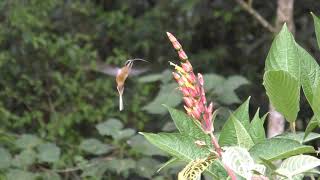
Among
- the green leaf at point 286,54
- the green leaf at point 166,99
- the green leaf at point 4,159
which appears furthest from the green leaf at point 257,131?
the green leaf at point 4,159

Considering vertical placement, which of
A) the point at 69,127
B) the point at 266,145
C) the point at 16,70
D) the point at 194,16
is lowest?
the point at 69,127

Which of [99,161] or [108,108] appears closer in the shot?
[99,161]

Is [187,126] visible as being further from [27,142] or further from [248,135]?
[27,142]

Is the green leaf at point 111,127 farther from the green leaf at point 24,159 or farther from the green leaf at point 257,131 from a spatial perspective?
the green leaf at point 257,131

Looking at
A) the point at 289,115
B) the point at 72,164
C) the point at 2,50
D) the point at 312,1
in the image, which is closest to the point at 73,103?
the point at 2,50

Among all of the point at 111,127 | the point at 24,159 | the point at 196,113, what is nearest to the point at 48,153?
the point at 24,159

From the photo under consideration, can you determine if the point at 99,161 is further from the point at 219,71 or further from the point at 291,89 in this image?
the point at 291,89
